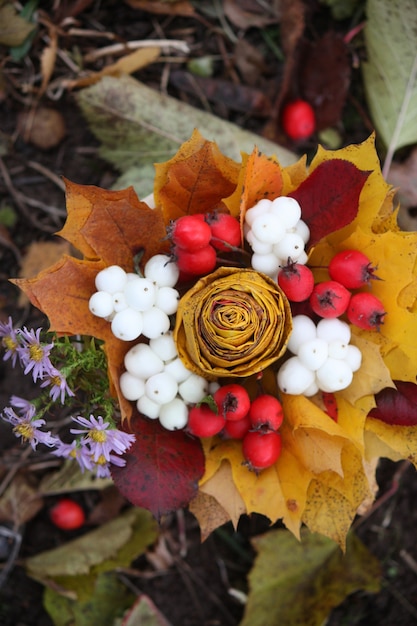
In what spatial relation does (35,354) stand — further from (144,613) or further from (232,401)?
(144,613)

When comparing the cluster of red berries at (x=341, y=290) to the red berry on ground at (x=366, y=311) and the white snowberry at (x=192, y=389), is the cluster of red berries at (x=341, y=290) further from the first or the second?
the white snowberry at (x=192, y=389)

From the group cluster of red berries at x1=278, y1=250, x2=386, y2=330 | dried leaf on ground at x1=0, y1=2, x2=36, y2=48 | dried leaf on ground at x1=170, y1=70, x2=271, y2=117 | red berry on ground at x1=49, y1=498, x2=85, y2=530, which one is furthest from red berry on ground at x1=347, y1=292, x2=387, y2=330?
dried leaf on ground at x1=0, y1=2, x2=36, y2=48

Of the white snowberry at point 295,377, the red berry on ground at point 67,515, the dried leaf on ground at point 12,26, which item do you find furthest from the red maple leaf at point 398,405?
the dried leaf on ground at point 12,26

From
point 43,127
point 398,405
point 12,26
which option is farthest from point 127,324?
point 12,26

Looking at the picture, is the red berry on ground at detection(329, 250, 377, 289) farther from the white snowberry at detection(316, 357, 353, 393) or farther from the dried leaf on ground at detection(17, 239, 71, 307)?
the dried leaf on ground at detection(17, 239, 71, 307)

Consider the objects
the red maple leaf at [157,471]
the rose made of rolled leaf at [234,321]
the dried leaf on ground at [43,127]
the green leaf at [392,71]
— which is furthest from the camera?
the dried leaf on ground at [43,127]

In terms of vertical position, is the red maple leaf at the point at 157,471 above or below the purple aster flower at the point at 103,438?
below
